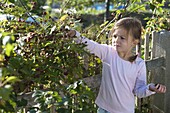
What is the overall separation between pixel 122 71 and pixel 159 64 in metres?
1.14

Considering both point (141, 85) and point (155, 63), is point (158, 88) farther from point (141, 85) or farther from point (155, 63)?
point (155, 63)

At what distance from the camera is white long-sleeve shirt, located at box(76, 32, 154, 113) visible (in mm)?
3438

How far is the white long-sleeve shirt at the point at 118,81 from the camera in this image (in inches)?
135

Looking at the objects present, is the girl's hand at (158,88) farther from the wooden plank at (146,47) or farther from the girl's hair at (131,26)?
the wooden plank at (146,47)

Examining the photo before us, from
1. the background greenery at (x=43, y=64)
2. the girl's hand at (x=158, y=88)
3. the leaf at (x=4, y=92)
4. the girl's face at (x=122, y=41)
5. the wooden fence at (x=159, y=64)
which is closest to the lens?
the leaf at (x=4, y=92)

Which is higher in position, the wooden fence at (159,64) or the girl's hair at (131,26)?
the girl's hair at (131,26)

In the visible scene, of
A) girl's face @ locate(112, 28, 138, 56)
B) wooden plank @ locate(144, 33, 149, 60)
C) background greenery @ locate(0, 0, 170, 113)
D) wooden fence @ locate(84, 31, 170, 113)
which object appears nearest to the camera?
background greenery @ locate(0, 0, 170, 113)

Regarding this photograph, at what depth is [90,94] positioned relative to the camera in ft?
8.66

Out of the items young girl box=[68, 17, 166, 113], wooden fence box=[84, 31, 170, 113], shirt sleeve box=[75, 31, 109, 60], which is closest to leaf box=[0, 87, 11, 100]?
shirt sleeve box=[75, 31, 109, 60]

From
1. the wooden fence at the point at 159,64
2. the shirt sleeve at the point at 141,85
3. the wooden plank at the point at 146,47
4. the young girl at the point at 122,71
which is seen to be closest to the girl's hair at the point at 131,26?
the young girl at the point at 122,71

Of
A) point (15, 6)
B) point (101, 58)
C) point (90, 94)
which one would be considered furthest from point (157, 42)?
point (90, 94)

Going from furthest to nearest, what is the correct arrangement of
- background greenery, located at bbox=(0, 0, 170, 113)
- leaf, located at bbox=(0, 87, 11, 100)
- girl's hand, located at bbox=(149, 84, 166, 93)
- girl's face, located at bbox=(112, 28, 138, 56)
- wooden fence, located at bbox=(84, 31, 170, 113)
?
1. wooden fence, located at bbox=(84, 31, 170, 113)
2. girl's face, located at bbox=(112, 28, 138, 56)
3. girl's hand, located at bbox=(149, 84, 166, 93)
4. background greenery, located at bbox=(0, 0, 170, 113)
5. leaf, located at bbox=(0, 87, 11, 100)

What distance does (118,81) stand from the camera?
345cm

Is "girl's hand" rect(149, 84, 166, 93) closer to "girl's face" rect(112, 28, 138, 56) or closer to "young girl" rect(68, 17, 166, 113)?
"young girl" rect(68, 17, 166, 113)
